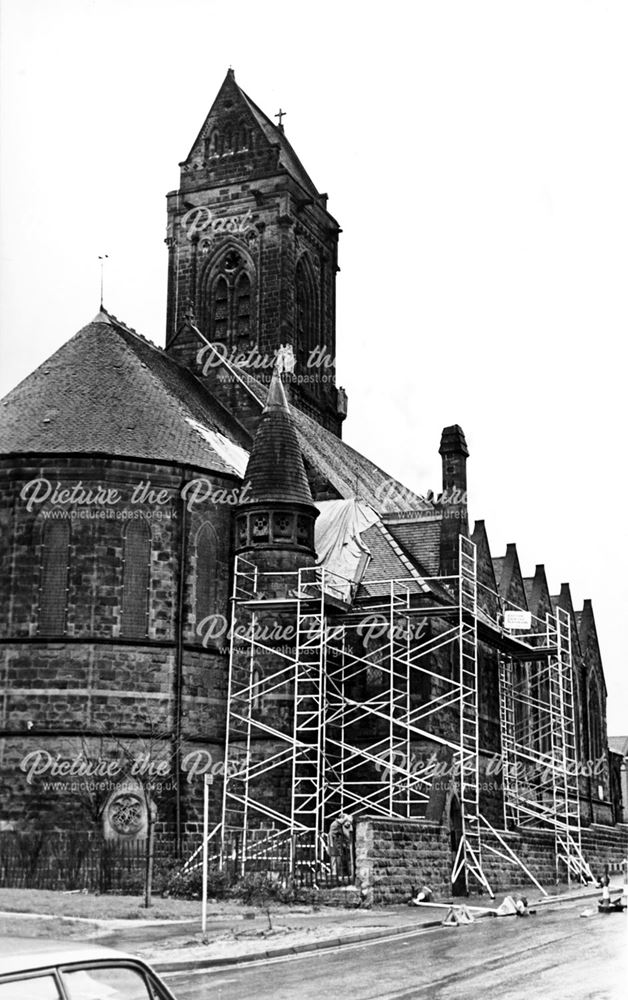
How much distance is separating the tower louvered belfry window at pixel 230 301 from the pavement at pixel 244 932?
28.5 m

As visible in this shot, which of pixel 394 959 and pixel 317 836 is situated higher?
pixel 317 836

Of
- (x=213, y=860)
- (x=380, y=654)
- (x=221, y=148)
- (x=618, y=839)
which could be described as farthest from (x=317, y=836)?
(x=221, y=148)

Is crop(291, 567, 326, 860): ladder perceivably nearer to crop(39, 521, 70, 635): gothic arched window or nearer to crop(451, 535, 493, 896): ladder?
Answer: crop(451, 535, 493, 896): ladder

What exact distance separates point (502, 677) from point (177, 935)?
23.5 m

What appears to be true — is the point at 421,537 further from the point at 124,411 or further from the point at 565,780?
the point at 124,411

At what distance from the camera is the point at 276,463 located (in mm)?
33875

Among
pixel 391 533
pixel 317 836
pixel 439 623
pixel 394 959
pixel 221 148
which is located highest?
pixel 221 148

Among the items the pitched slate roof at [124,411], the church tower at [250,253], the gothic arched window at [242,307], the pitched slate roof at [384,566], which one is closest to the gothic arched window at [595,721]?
the church tower at [250,253]

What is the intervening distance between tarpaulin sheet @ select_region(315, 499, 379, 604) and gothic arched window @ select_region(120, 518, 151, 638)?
4.73 m

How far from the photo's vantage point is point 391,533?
36344mm

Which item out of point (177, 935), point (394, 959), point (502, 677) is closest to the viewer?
point (394, 959)

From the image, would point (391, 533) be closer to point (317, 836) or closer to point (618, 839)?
point (317, 836)

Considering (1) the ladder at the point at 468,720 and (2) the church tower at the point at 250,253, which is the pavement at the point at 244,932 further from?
(2) the church tower at the point at 250,253

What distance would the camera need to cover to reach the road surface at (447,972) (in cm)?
1233
